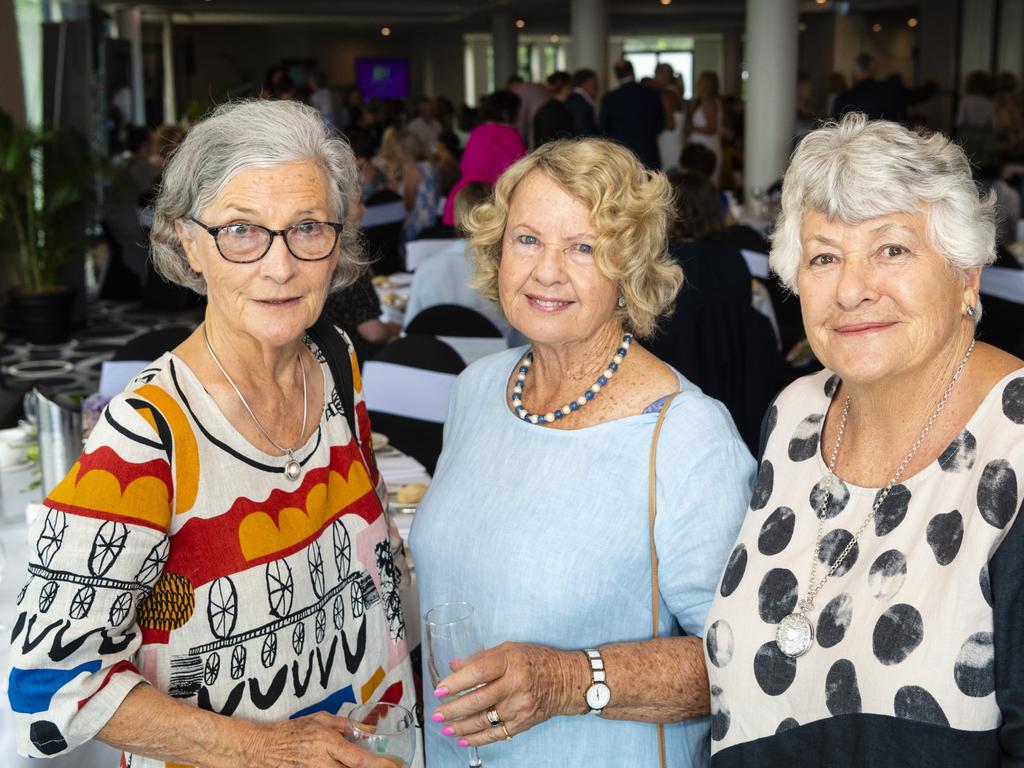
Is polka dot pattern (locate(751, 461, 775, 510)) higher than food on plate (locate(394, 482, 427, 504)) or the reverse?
higher

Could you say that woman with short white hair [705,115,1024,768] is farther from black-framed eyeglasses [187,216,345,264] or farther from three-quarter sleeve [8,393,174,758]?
three-quarter sleeve [8,393,174,758]

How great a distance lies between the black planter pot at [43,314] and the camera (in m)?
9.41

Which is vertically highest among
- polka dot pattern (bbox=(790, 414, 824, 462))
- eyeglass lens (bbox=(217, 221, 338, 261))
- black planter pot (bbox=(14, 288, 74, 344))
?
eyeglass lens (bbox=(217, 221, 338, 261))

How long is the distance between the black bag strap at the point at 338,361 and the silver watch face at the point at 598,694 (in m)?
0.61

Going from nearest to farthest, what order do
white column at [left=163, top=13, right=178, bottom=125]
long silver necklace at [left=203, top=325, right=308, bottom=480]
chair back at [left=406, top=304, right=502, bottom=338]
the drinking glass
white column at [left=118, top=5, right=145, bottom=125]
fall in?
the drinking glass < long silver necklace at [left=203, top=325, right=308, bottom=480] < chair back at [left=406, top=304, right=502, bottom=338] < white column at [left=118, top=5, right=145, bottom=125] < white column at [left=163, top=13, right=178, bottom=125]

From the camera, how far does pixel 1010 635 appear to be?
4.31 ft

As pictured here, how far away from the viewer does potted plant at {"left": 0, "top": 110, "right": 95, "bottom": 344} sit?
28.8 feet

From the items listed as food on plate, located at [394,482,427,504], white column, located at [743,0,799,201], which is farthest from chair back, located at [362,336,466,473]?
white column, located at [743,0,799,201]

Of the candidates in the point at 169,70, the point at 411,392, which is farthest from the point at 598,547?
the point at 169,70

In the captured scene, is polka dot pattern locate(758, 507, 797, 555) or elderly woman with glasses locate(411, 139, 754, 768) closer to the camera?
polka dot pattern locate(758, 507, 797, 555)

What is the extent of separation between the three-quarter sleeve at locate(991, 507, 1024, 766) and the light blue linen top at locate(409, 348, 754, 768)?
1.54 ft

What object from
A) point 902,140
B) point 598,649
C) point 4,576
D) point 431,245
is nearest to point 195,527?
point 598,649

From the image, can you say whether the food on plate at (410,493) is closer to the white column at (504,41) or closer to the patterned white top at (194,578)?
the patterned white top at (194,578)

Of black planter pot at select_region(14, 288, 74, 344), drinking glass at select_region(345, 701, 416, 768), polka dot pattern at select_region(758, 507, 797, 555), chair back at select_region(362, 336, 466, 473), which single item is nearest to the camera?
drinking glass at select_region(345, 701, 416, 768)
